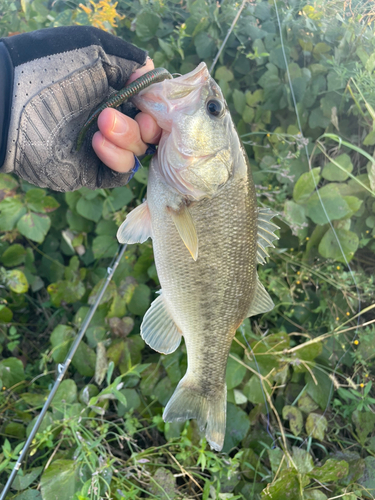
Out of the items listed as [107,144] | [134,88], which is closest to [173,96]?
[134,88]

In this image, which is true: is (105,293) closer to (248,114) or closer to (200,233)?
(200,233)

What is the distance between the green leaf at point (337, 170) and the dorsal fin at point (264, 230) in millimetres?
1062

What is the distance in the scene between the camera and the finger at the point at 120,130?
1.19 meters

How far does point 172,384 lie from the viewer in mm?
2025

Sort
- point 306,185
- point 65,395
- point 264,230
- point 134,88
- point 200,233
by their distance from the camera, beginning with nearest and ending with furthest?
point 134,88, point 200,233, point 264,230, point 65,395, point 306,185

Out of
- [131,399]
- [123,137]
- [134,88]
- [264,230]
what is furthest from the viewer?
[131,399]

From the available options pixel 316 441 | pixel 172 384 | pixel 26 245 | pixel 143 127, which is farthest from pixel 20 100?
pixel 316 441

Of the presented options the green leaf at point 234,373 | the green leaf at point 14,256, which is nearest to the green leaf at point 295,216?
the green leaf at point 234,373

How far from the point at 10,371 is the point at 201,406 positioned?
4.04 feet

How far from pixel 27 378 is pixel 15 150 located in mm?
1682

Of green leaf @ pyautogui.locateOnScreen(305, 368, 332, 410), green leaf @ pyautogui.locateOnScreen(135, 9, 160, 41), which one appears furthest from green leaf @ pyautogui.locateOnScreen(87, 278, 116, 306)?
green leaf @ pyautogui.locateOnScreen(135, 9, 160, 41)

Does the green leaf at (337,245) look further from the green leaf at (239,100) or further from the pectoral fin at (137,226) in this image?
the pectoral fin at (137,226)

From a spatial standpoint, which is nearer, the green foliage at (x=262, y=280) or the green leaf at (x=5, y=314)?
the green foliage at (x=262, y=280)

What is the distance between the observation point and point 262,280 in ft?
7.66
